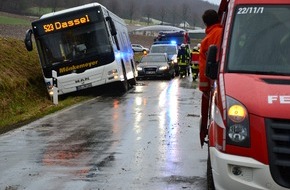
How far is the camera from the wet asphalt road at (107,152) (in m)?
6.83

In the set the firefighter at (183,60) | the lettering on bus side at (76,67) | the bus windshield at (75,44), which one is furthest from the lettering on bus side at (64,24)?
the firefighter at (183,60)

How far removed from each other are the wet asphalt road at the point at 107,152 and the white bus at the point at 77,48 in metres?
4.20

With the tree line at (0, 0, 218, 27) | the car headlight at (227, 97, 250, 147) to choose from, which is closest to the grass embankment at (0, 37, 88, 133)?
the car headlight at (227, 97, 250, 147)

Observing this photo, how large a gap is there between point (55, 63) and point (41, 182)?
475 inches

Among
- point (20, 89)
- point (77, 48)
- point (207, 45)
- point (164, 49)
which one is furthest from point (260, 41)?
point (164, 49)

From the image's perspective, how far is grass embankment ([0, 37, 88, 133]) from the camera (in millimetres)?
15159

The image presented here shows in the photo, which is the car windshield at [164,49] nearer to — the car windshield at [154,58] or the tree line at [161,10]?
the car windshield at [154,58]

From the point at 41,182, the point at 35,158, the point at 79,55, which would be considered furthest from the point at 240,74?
the point at 79,55

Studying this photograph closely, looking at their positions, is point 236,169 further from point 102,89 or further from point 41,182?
point 102,89

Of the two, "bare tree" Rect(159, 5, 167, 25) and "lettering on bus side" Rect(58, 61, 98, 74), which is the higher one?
"bare tree" Rect(159, 5, 167, 25)

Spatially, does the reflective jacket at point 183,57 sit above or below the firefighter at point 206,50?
below

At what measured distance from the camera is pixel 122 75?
64.4ft

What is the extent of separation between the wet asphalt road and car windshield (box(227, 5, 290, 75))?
1811mm

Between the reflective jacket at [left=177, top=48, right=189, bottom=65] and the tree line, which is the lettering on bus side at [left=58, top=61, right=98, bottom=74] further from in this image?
the tree line
